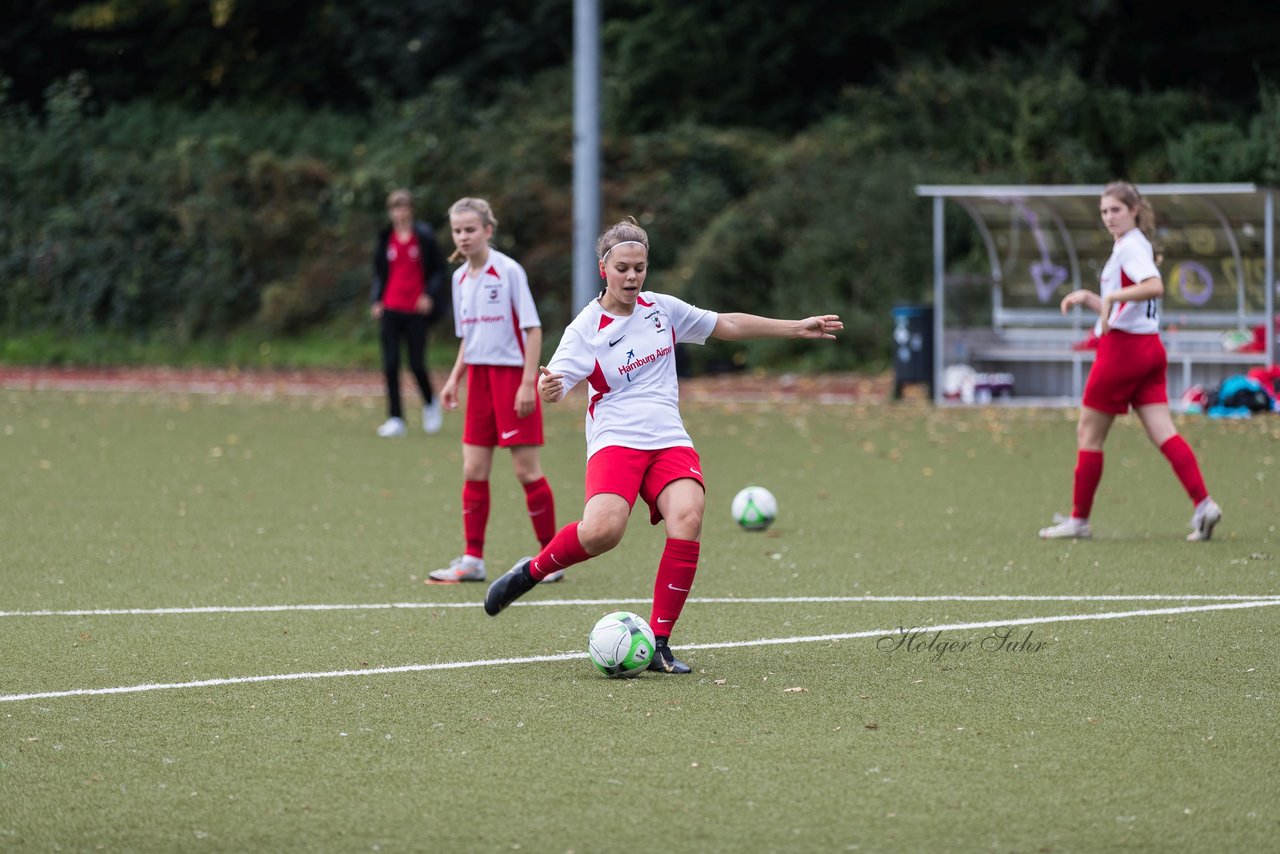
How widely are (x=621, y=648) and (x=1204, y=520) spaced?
170 inches

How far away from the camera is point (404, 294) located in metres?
16.0

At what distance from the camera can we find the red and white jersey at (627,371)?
6.51m

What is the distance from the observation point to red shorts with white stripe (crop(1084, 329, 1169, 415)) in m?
9.34

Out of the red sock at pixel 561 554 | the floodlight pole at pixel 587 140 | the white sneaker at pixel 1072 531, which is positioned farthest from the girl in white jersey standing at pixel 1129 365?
the floodlight pole at pixel 587 140

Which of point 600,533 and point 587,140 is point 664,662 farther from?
point 587,140

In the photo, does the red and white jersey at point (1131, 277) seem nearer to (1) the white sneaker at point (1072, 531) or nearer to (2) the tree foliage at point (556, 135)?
(1) the white sneaker at point (1072, 531)

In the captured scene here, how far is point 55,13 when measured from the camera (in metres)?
35.0

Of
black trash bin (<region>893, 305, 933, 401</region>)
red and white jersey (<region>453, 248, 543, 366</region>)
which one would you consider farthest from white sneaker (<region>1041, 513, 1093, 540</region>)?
black trash bin (<region>893, 305, 933, 401</region>)

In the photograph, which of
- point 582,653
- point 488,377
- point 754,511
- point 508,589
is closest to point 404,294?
point 754,511

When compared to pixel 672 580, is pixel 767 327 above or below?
above

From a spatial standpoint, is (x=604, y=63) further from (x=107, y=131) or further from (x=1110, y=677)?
(x=1110, y=677)

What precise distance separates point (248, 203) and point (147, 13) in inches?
298

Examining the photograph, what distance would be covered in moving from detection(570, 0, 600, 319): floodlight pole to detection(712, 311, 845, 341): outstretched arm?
14191 millimetres

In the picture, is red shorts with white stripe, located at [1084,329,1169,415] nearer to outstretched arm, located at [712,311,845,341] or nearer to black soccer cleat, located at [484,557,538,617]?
outstretched arm, located at [712,311,845,341]
